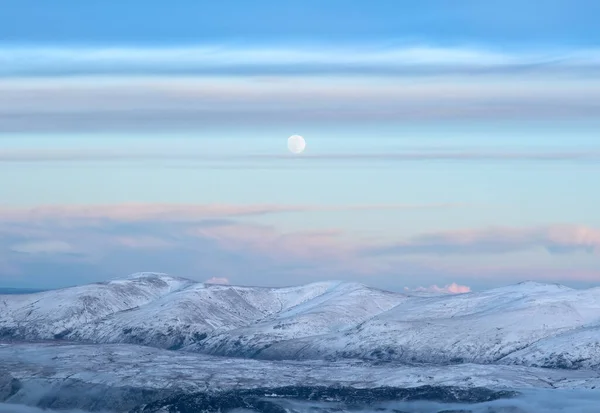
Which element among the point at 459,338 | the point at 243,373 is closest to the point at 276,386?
the point at 243,373

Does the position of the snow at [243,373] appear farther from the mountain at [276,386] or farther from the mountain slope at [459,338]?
the mountain slope at [459,338]

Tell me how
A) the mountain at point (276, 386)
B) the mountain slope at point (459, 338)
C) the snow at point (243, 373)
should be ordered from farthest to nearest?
1. the mountain slope at point (459, 338)
2. the snow at point (243, 373)
3. the mountain at point (276, 386)

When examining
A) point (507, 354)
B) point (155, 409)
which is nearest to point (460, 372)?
point (507, 354)

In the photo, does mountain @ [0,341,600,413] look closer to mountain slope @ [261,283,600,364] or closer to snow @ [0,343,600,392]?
snow @ [0,343,600,392]

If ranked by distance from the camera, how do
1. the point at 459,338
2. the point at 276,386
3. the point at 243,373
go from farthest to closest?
the point at 459,338
the point at 243,373
the point at 276,386

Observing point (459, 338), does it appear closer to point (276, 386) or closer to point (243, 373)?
point (243, 373)

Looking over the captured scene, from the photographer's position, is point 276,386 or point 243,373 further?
point 243,373

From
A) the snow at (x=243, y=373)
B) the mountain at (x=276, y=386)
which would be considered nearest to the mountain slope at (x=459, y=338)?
the snow at (x=243, y=373)

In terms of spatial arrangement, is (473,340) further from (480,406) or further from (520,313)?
(480,406)

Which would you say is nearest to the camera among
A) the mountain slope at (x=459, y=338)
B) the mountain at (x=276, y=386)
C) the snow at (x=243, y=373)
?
the mountain at (x=276, y=386)

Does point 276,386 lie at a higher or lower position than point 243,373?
higher

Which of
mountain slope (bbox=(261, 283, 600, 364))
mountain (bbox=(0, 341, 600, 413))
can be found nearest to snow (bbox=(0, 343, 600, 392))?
mountain (bbox=(0, 341, 600, 413))

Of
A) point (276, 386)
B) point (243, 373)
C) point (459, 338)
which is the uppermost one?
point (276, 386)
